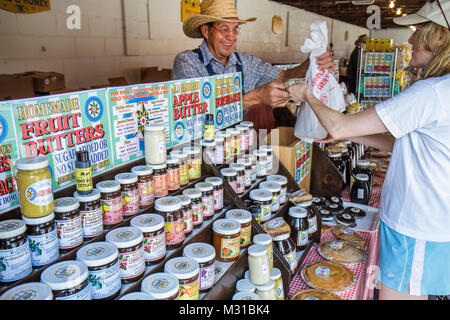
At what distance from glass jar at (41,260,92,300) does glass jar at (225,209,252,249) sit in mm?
725

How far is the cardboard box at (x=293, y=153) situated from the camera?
7.83 ft

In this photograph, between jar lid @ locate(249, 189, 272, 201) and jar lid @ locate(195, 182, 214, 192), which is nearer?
jar lid @ locate(195, 182, 214, 192)

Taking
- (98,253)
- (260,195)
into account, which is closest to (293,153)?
(260,195)

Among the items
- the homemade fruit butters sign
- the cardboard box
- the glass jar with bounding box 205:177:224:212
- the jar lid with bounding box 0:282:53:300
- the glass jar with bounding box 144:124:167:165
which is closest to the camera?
the jar lid with bounding box 0:282:53:300

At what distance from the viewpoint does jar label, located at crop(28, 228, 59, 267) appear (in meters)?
1.00

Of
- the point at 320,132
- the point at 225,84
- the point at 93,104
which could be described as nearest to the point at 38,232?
the point at 93,104

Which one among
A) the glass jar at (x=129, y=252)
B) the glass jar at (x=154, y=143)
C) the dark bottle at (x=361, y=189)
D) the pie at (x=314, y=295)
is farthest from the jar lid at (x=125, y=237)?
the dark bottle at (x=361, y=189)

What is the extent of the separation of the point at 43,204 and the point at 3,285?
0.75ft

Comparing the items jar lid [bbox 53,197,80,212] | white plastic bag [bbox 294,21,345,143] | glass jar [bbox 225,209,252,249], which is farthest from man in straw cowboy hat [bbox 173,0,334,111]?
jar lid [bbox 53,197,80,212]

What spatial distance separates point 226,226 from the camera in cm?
148

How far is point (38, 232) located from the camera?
1.00 metres

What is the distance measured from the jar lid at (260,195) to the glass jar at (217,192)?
0.22m

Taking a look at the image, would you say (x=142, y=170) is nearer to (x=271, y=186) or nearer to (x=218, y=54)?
(x=271, y=186)

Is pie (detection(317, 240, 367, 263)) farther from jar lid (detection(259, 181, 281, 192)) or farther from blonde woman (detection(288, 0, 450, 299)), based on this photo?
jar lid (detection(259, 181, 281, 192))
